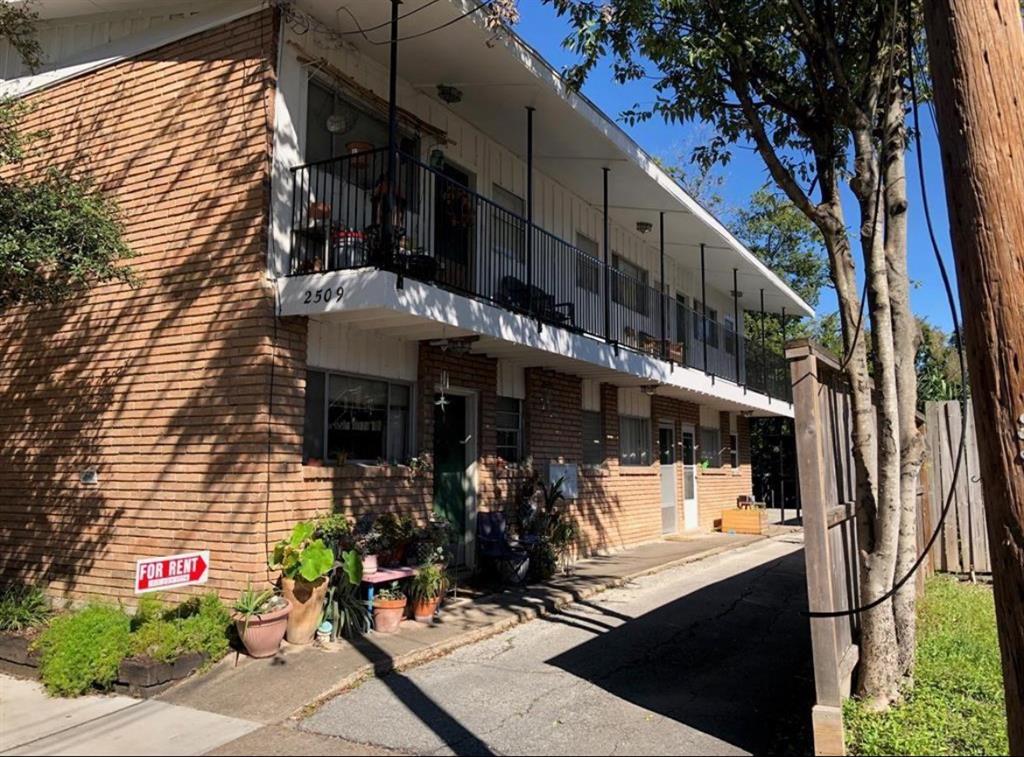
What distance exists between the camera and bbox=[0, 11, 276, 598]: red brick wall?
291 inches

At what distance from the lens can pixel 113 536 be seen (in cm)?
796

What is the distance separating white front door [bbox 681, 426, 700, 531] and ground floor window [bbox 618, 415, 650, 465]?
86.5 inches

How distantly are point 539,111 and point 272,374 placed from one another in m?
5.33

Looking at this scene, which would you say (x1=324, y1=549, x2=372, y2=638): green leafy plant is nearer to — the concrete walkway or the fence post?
the concrete walkway

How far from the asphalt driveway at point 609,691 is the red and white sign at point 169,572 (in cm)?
135

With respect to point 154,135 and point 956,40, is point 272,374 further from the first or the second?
point 956,40

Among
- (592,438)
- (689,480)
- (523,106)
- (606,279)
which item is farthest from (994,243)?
(689,480)

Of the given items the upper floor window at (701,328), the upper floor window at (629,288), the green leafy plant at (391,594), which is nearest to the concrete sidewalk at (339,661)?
the green leafy plant at (391,594)

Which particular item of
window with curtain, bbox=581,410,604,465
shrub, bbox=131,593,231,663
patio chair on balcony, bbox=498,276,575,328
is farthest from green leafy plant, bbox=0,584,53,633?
window with curtain, bbox=581,410,604,465

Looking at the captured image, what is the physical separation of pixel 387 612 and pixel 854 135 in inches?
230

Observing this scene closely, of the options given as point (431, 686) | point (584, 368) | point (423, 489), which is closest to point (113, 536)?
point (423, 489)

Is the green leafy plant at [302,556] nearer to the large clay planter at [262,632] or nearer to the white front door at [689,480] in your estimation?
the large clay planter at [262,632]

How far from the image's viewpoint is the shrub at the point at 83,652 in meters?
6.04

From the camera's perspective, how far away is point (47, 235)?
6.76 m
